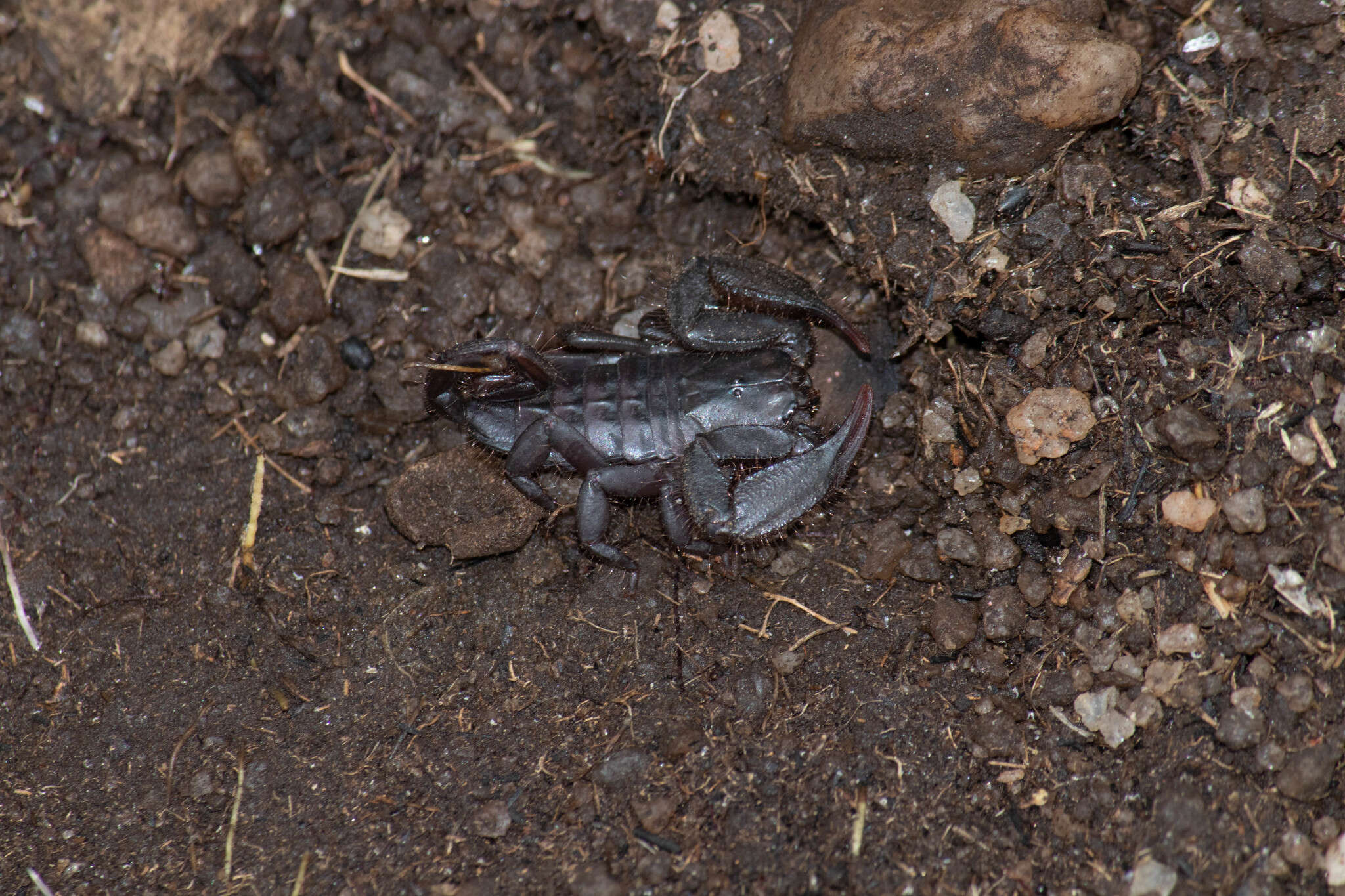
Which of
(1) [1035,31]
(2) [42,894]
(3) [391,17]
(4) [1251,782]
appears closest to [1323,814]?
(4) [1251,782]

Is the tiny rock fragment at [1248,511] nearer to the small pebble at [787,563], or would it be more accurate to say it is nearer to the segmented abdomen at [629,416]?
the small pebble at [787,563]

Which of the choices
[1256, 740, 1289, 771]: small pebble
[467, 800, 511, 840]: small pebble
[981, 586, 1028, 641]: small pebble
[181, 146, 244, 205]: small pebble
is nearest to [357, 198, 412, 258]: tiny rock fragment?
[181, 146, 244, 205]: small pebble

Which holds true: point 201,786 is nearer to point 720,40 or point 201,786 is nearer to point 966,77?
point 720,40

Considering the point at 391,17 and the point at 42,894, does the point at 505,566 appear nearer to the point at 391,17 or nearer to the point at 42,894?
the point at 42,894

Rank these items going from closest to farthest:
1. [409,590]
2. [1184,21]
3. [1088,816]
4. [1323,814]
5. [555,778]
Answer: [1323,814], [1088,816], [555,778], [1184,21], [409,590]

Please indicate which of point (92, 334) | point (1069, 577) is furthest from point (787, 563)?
point (92, 334)

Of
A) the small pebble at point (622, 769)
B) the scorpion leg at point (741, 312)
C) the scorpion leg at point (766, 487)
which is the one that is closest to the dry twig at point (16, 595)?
the small pebble at point (622, 769)
